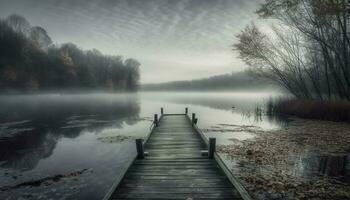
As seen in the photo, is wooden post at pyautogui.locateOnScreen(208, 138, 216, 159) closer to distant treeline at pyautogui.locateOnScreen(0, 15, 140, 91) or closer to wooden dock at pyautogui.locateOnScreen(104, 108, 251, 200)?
wooden dock at pyautogui.locateOnScreen(104, 108, 251, 200)

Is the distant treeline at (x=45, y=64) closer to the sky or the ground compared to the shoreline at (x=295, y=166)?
closer to the sky

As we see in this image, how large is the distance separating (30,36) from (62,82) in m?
19.9

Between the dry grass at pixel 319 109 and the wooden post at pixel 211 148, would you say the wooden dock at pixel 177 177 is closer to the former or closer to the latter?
the wooden post at pixel 211 148

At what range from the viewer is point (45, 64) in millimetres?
78938

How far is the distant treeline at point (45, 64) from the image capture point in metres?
64.8

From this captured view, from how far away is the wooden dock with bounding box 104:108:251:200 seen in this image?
680cm

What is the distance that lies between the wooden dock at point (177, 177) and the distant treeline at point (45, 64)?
70.3m

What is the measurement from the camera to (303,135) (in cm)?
1859

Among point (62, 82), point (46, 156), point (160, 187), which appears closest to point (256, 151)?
point (160, 187)

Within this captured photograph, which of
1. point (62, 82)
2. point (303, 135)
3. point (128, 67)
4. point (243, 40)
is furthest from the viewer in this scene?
point (128, 67)

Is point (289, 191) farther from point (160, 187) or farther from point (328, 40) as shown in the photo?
point (328, 40)

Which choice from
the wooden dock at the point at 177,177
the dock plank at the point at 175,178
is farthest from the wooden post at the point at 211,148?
the dock plank at the point at 175,178

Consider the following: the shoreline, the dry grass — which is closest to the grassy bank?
the dry grass

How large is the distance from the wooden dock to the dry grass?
2115cm
